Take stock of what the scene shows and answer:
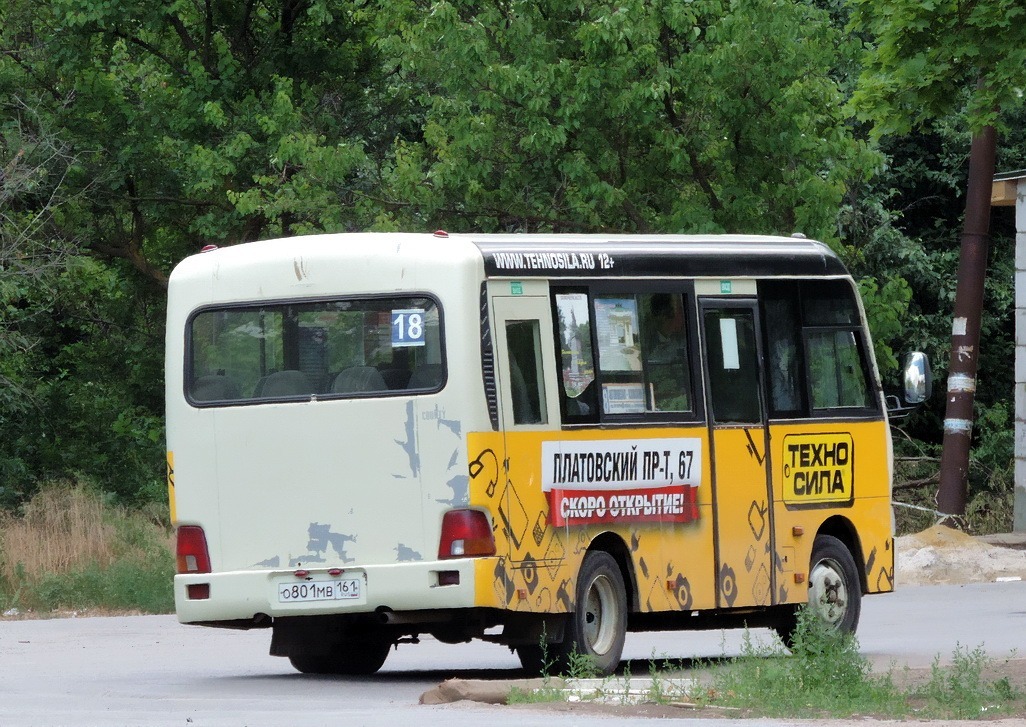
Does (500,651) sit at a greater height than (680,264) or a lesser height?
lesser

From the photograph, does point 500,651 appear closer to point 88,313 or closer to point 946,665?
point 946,665

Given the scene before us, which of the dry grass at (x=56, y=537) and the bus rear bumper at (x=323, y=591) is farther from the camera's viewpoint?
the dry grass at (x=56, y=537)

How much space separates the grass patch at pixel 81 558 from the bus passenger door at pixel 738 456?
8270 mm

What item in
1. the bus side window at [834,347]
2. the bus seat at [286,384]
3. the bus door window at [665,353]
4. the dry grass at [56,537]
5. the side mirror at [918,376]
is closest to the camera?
the bus seat at [286,384]

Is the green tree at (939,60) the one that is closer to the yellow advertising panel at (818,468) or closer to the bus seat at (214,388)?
the yellow advertising panel at (818,468)

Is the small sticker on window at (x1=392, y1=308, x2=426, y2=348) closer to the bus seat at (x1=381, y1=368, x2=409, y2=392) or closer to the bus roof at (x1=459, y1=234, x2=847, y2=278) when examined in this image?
the bus seat at (x1=381, y1=368, x2=409, y2=392)

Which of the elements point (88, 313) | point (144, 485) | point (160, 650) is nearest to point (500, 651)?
point (160, 650)

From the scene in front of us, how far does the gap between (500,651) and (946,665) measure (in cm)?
448

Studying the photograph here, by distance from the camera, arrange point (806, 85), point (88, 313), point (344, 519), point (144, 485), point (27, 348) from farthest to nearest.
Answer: point (88, 313) < point (144, 485) < point (27, 348) < point (806, 85) < point (344, 519)

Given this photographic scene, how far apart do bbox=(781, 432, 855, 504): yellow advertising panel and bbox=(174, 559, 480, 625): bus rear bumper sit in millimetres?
3295

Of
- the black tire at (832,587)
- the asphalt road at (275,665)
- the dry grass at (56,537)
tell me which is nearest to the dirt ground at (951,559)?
the asphalt road at (275,665)

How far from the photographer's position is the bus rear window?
13086 millimetres

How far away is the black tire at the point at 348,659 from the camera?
1502 centimetres

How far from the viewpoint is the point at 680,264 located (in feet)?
48.0
